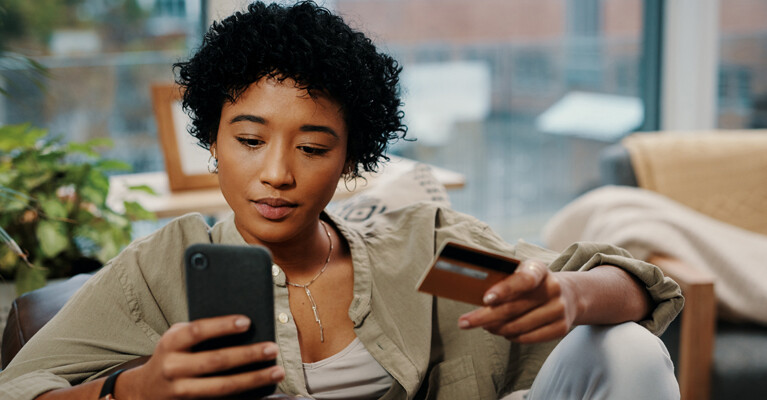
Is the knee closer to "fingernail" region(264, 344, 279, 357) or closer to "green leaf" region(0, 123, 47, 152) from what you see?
"fingernail" region(264, 344, 279, 357)

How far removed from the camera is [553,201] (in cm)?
378

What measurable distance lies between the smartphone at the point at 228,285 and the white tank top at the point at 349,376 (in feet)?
1.34

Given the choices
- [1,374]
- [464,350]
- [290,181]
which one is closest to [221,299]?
[290,181]

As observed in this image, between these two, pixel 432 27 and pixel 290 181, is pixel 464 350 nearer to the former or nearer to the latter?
pixel 290 181

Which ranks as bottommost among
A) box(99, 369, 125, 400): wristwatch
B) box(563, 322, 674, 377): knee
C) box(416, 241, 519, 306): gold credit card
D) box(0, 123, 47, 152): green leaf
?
box(563, 322, 674, 377): knee

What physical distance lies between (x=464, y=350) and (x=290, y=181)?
1.49 ft

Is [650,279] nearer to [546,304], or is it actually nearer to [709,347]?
[546,304]

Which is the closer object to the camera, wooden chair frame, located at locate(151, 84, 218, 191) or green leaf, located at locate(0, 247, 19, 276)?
green leaf, located at locate(0, 247, 19, 276)

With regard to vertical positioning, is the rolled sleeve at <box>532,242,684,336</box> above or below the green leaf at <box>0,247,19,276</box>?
above

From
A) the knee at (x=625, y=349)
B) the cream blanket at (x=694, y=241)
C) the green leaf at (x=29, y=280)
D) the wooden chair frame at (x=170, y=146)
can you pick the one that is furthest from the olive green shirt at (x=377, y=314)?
the wooden chair frame at (x=170, y=146)

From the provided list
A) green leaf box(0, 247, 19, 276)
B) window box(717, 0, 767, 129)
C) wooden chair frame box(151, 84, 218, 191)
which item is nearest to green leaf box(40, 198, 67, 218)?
green leaf box(0, 247, 19, 276)

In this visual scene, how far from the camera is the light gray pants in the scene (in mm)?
1045

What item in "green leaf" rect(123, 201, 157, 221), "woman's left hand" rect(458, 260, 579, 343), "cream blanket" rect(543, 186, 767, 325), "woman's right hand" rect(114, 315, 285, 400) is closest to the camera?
"woman's right hand" rect(114, 315, 285, 400)

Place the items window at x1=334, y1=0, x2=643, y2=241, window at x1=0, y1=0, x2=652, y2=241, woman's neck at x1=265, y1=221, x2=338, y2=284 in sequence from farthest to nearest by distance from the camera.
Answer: window at x1=334, y1=0, x2=643, y2=241, window at x1=0, y1=0, x2=652, y2=241, woman's neck at x1=265, y1=221, x2=338, y2=284
